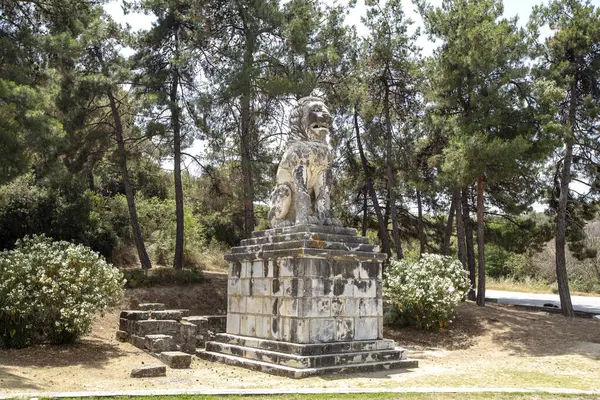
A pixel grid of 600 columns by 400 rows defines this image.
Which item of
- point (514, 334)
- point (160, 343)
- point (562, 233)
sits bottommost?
point (514, 334)

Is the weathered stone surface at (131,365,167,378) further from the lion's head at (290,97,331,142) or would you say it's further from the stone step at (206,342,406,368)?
the lion's head at (290,97,331,142)

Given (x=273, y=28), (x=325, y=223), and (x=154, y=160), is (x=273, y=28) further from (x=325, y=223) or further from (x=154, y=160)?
(x=325, y=223)

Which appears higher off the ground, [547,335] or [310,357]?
[310,357]

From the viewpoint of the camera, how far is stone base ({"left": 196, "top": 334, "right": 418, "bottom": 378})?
28.4 feet

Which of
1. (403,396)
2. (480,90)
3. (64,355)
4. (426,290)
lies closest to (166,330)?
(64,355)

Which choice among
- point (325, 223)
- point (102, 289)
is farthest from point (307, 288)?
point (102, 289)

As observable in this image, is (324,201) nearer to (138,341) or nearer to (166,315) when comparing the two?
(166,315)

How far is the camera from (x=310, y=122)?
10219 millimetres

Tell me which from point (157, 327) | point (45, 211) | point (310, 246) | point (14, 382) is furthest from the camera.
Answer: point (45, 211)

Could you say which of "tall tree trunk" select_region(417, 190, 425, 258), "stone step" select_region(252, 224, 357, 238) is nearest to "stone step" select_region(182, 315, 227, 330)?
"stone step" select_region(252, 224, 357, 238)

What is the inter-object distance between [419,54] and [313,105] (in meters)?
10.1

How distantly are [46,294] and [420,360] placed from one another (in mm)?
7245

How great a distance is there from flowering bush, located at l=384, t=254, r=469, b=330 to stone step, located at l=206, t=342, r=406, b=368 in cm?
470

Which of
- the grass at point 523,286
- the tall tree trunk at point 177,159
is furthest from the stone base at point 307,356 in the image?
the grass at point 523,286
